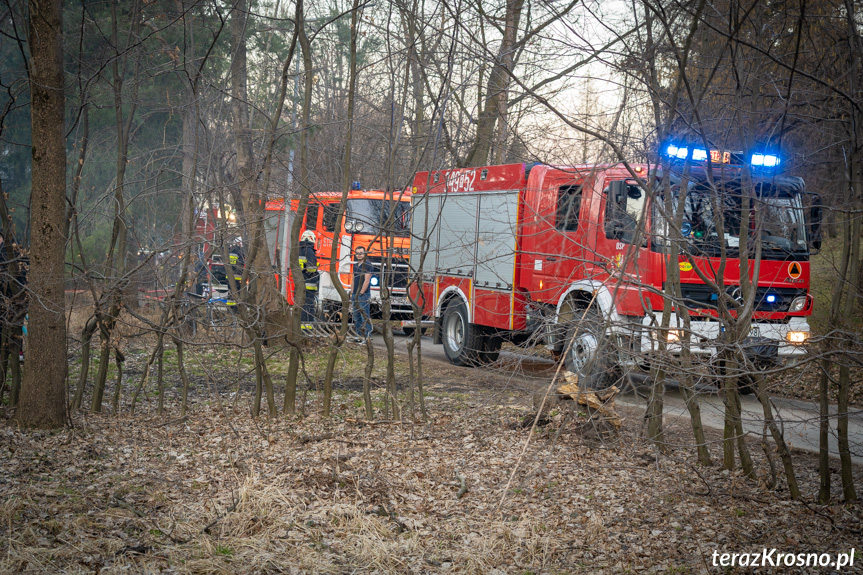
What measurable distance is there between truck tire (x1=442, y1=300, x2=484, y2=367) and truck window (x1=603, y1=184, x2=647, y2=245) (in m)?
3.79

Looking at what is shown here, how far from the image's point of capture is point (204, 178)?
8508 millimetres

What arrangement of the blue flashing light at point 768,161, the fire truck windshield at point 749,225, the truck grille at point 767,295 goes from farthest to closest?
the truck grille at point 767,295, the fire truck windshield at point 749,225, the blue flashing light at point 768,161

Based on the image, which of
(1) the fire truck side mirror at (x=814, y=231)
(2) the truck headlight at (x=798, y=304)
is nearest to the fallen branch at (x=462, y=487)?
(2) the truck headlight at (x=798, y=304)

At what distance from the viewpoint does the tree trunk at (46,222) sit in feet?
23.0

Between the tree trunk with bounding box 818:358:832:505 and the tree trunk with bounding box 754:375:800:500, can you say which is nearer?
the tree trunk with bounding box 818:358:832:505

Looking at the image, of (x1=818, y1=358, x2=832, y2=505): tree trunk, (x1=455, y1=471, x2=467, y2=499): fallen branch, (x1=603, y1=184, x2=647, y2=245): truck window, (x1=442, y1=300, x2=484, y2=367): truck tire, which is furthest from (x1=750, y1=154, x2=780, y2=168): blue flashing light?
(x1=442, y1=300, x2=484, y2=367): truck tire

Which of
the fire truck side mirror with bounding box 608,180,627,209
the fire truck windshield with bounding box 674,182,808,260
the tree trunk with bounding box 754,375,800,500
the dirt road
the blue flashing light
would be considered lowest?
the dirt road

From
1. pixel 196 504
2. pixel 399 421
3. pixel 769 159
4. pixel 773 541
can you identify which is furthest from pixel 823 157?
pixel 196 504

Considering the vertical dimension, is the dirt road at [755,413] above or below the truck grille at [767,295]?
below

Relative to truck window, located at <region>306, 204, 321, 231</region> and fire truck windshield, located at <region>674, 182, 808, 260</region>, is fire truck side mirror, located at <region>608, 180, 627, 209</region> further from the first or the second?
truck window, located at <region>306, 204, 321, 231</region>

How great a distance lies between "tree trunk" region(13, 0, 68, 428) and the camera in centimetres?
702

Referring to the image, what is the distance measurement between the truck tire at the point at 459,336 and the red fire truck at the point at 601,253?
1.1 inches

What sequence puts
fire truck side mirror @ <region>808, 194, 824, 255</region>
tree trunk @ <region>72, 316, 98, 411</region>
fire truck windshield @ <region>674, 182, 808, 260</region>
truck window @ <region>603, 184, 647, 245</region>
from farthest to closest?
1. fire truck side mirror @ <region>808, 194, 824, 255</region>
2. truck window @ <region>603, 184, 647, 245</region>
3. tree trunk @ <region>72, 316, 98, 411</region>
4. fire truck windshield @ <region>674, 182, 808, 260</region>

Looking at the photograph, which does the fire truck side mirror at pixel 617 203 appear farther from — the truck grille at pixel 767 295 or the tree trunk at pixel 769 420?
the tree trunk at pixel 769 420
